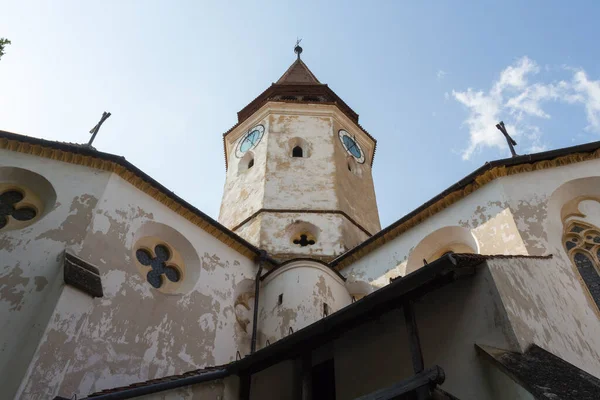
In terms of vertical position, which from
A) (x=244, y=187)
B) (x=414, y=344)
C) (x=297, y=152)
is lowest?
(x=414, y=344)

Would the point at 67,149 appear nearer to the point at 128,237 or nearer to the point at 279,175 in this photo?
the point at 128,237

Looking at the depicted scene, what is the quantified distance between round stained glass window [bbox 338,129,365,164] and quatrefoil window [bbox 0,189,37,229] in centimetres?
1293

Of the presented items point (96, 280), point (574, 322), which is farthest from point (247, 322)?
point (574, 322)

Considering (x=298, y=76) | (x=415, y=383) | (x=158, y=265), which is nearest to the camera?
(x=415, y=383)

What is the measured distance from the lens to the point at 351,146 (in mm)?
20531

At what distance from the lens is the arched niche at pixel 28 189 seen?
9.54m

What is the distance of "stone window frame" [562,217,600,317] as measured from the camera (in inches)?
338

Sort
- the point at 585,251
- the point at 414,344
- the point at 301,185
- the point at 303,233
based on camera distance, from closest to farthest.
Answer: the point at 414,344 → the point at 585,251 → the point at 303,233 → the point at 301,185

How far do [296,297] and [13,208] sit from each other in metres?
6.34

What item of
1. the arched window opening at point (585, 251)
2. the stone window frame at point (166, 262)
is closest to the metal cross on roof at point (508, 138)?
the arched window opening at point (585, 251)

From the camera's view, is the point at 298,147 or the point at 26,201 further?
the point at 298,147

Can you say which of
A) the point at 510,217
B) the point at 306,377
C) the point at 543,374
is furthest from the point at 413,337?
the point at 510,217

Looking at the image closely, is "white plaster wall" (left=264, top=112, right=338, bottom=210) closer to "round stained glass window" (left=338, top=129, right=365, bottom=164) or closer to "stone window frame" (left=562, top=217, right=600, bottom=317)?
"round stained glass window" (left=338, top=129, right=365, bottom=164)

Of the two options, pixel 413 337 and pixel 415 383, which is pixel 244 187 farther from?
pixel 415 383
